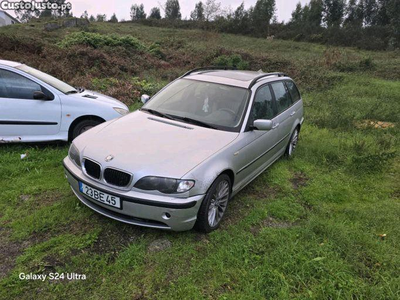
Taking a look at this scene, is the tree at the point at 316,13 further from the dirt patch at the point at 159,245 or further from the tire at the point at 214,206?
the dirt patch at the point at 159,245

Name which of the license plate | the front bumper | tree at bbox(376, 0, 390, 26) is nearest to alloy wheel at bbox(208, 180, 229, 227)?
the front bumper

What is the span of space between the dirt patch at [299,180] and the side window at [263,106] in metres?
1.14

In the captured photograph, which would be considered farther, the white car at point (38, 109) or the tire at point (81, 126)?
the tire at point (81, 126)

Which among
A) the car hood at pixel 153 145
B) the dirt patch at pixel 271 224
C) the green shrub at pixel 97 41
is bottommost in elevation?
the dirt patch at pixel 271 224

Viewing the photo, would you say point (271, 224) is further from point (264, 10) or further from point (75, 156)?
point (264, 10)

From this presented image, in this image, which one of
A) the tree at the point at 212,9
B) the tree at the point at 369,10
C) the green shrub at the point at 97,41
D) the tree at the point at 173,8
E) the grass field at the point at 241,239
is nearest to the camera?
the grass field at the point at 241,239

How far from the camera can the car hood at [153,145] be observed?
2.66m

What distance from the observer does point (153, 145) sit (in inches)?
116

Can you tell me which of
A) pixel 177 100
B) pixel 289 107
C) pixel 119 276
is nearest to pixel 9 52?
pixel 177 100

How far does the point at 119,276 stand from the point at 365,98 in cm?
1109

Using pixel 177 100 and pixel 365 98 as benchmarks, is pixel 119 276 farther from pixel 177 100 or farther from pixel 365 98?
pixel 365 98

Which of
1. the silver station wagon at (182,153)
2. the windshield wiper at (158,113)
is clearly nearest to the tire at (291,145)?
the silver station wagon at (182,153)

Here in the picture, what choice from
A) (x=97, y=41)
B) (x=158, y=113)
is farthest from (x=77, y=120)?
(x=97, y=41)

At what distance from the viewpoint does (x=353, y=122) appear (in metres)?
7.71
